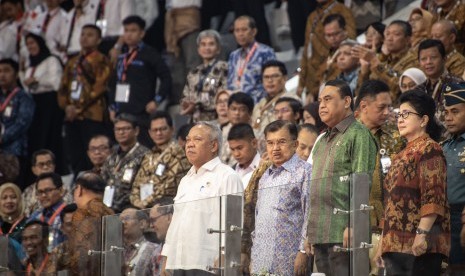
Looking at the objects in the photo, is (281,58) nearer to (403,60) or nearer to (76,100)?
(76,100)

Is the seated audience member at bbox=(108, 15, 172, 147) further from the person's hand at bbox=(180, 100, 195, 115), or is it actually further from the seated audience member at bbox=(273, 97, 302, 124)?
the seated audience member at bbox=(273, 97, 302, 124)

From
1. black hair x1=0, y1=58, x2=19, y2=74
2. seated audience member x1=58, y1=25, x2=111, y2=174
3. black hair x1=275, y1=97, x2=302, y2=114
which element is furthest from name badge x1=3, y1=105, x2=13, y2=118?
black hair x1=275, y1=97, x2=302, y2=114

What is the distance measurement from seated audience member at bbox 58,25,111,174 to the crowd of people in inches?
0.7

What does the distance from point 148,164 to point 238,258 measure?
396 centimetres

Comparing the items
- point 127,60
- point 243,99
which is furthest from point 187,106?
point 243,99

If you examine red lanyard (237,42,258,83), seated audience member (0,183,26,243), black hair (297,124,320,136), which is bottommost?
seated audience member (0,183,26,243)

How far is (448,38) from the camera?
11211 millimetres

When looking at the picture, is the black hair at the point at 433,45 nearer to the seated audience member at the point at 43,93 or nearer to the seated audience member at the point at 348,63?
the seated audience member at the point at 348,63

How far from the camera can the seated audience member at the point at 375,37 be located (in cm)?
1212

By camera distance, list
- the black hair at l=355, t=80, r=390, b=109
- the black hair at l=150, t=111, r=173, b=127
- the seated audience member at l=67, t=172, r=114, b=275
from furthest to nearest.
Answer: the black hair at l=150, t=111, r=173, b=127
the black hair at l=355, t=80, r=390, b=109
the seated audience member at l=67, t=172, r=114, b=275

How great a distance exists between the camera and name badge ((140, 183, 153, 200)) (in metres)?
11.4

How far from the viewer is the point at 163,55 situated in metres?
15.1

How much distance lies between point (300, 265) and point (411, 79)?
10.1 feet

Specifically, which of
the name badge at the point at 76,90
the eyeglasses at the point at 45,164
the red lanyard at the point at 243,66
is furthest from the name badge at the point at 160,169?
the name badge at the point at 76,90
